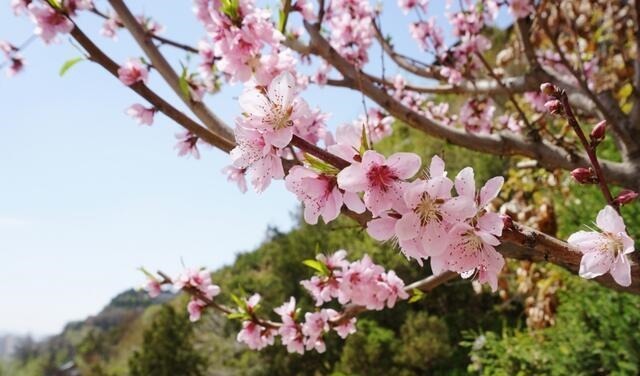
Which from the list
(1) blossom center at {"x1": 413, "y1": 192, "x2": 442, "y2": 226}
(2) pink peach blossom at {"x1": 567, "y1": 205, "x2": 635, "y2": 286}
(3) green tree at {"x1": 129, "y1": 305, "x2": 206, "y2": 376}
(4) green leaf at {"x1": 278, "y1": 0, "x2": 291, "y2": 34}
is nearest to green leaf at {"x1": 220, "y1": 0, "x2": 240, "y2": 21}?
(4) green leaf at {"x1": 278, "y1": 0, "x2": 291, "y2": 34}

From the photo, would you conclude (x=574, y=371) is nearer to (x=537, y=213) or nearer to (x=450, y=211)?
(x=537, y=213)

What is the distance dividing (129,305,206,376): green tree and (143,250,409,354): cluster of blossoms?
32.2ft

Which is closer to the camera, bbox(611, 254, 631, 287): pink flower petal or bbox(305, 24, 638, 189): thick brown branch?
bbox(611, 254, 631, 287): pink flower petal

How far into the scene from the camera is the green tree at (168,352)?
436 inches

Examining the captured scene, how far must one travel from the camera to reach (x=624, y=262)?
32.9 inches

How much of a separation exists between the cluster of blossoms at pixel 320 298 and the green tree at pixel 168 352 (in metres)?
9.81

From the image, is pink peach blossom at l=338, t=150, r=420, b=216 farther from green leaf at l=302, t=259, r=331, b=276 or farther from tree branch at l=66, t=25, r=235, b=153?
green leaf at l=302, t=259, r=331, b=276

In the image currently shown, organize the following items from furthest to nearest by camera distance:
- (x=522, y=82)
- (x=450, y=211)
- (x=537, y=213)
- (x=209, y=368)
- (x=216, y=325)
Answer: (x=216, y=325), (x=209, y=368), (x=537, y=213), (x=522, y=82), (x=450, y=211)

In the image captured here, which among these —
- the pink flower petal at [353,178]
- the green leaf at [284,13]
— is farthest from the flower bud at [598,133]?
the green leaf at [284,13]

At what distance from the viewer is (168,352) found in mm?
11078

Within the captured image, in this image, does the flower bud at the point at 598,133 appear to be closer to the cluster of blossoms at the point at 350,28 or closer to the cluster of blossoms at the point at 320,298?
the cluster of blossoms at the point at 320,298

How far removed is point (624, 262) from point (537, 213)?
12.5 feet

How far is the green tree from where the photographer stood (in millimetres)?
11062

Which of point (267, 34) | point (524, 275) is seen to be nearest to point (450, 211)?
A: point (267, 34)
